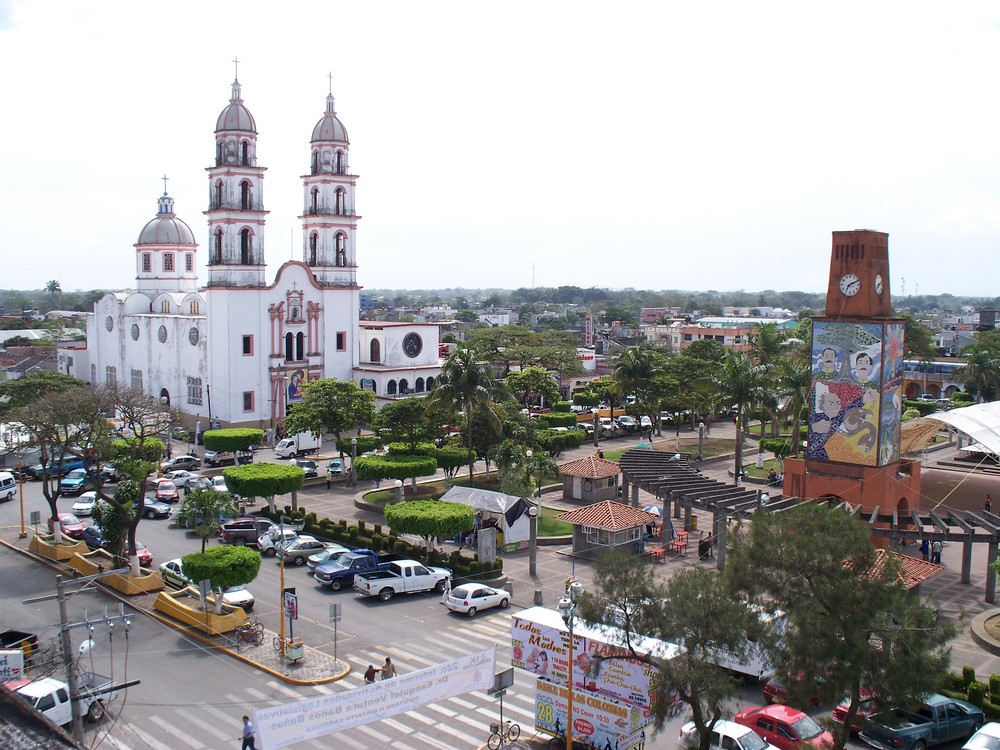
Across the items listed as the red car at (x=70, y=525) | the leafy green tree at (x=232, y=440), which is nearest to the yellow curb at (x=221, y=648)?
the red car at (x=70, y=525)

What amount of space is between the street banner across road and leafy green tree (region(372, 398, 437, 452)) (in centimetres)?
2786

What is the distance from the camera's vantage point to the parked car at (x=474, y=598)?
98.2ft

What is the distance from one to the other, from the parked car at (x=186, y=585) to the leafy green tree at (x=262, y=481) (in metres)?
5.83

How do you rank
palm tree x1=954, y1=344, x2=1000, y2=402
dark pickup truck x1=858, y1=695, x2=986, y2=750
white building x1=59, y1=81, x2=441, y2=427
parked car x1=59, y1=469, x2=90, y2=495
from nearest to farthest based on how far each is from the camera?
dark pickup truck x1=858, y1=695, x2=986, y2=750
parked car x1=59, y1=469, x2=90, y2=495
white building x1=59, y1=81, x2=441, y2=427
palm tree x1=954, y1=344, x2=1000, y2=402

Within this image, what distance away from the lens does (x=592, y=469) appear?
148 feet

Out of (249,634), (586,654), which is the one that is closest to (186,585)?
(249,634)

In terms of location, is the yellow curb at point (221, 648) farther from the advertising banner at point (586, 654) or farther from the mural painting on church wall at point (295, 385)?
the mural painting on church wall at point (295, 385)

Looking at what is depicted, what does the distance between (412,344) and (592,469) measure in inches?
1255

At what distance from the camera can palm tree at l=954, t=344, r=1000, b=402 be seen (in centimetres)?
7406

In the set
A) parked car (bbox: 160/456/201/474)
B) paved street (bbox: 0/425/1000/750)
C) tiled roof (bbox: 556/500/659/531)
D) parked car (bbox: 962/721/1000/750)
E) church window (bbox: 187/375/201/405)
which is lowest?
paved street (bbox: 0/425/1000/750)

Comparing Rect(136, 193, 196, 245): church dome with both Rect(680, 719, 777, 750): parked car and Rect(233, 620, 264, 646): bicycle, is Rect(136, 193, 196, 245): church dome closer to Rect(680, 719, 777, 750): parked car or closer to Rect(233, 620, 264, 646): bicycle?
Rect(233, 620, 264, 646): bicycle

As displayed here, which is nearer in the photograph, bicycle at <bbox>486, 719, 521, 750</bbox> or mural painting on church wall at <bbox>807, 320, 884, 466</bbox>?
bicycle at <bbox>486, 719, 521, 750</bbox>

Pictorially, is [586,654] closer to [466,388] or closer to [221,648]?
[221,648]

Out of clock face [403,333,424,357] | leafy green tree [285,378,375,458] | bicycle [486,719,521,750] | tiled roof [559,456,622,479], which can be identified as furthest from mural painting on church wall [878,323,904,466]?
clock face [403,333,424,357]
